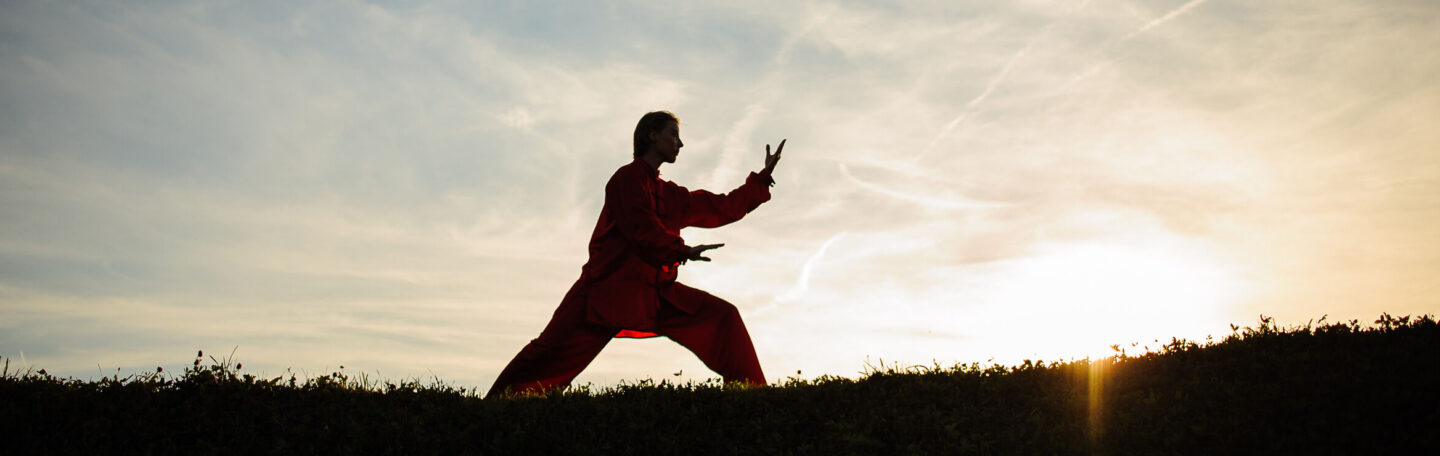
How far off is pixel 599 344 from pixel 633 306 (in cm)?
50

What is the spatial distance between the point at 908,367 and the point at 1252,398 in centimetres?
269

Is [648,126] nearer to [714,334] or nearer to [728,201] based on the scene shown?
[728,201]

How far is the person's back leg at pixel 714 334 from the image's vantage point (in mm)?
9070

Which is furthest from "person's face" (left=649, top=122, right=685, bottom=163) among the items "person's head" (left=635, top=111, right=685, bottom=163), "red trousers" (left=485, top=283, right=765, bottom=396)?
"red trousers" (left=485, top=283, right=765, bottom=396)

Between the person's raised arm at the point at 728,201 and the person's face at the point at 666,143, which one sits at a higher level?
the person's face at the point at 666,143

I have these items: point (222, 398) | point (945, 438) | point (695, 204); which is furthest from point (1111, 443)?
point (222, 398)

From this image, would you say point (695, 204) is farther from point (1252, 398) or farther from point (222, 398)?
point (1252, 398)

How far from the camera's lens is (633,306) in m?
8.93

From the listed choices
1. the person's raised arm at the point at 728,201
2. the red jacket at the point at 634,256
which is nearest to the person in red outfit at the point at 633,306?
the red jacket at the point at 634,256

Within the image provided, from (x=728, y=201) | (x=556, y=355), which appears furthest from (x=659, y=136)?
(x=556, y=355)

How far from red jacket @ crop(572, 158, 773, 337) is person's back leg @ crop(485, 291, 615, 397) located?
17cm

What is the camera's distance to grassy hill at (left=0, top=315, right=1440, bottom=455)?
679 centimetres

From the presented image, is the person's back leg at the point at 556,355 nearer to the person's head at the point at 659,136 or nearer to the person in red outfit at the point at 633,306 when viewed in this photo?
the person in red outfit at the point at 633,306

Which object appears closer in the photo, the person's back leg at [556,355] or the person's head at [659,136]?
the person's back leg at [556,355]
